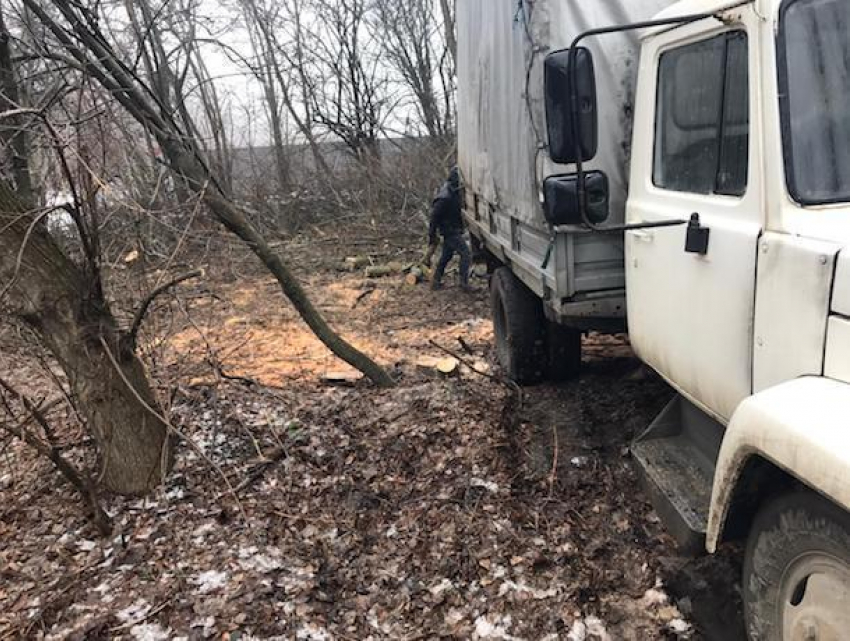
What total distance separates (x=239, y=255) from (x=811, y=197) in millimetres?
11421

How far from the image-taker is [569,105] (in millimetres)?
2531

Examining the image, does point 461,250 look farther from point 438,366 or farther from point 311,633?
point 311,633

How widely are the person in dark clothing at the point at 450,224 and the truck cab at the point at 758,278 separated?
6238 millimetres

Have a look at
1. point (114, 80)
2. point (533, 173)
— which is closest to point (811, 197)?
point (533, 173)

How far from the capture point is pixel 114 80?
4.58 metres

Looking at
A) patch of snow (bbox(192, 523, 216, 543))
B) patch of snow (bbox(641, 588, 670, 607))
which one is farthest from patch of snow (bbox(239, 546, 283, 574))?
patch of snow (bbox(641, 588, 670, 607))

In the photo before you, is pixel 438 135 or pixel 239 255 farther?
pixel 438 135

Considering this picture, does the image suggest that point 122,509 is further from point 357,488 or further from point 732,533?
point 732,533

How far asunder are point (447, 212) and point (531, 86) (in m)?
5.71

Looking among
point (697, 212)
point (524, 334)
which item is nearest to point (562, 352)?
point (524, 334)

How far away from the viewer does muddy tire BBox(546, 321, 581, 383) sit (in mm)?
4965

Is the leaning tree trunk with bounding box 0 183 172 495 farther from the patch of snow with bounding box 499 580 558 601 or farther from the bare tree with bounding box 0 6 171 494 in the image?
the patch of snow with bounding box 499 580 558 601

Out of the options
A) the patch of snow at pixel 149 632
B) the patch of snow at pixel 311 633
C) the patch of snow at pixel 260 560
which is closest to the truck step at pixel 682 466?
the patch of snow at pixel 311 633

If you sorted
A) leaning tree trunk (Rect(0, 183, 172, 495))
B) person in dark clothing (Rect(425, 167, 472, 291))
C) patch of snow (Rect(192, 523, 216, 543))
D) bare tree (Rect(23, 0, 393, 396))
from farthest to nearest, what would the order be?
person in dark clothing (Rect(425, 167, 472, 291)) < bare tree (Rect(23, 0, 393, 396)) < patch of snow (Rect(192, 523, 216, 543)) < leaning tree trunk (Rect(0, 183, 172, 495))
